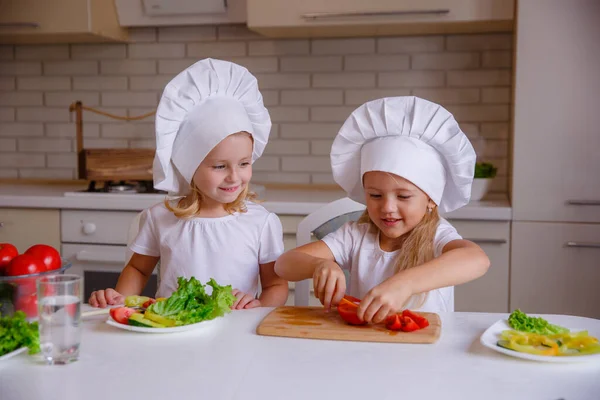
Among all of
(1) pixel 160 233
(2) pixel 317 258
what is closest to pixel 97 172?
(1) pixel 160 233

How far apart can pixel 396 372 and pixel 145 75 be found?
9.28ft

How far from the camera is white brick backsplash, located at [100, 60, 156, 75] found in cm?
364

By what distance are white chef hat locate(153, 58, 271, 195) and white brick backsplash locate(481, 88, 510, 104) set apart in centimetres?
175

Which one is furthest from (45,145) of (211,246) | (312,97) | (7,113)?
(211,246)

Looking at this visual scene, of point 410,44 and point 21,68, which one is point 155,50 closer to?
point 21,68

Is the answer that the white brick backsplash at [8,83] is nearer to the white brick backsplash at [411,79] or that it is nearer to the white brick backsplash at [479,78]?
the white brick backsplash at [411,79]

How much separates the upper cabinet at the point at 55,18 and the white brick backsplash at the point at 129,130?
47 cm

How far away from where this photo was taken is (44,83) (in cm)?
375

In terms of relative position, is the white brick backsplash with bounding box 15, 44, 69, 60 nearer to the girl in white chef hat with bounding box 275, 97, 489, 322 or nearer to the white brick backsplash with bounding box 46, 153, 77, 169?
the white brick backsplash with bounding box 46, 153, 77, 169

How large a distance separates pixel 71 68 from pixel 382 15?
1686mm

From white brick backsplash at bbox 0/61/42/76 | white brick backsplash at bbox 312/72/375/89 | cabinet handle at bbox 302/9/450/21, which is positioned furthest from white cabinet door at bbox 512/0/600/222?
white brick backsplash at bbox 0/61/42/76

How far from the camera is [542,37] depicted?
280 centimetres

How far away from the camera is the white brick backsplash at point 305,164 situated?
3508 mm

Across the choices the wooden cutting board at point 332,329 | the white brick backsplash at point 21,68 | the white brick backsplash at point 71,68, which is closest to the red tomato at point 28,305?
the wooden cutting board at point 332,329
